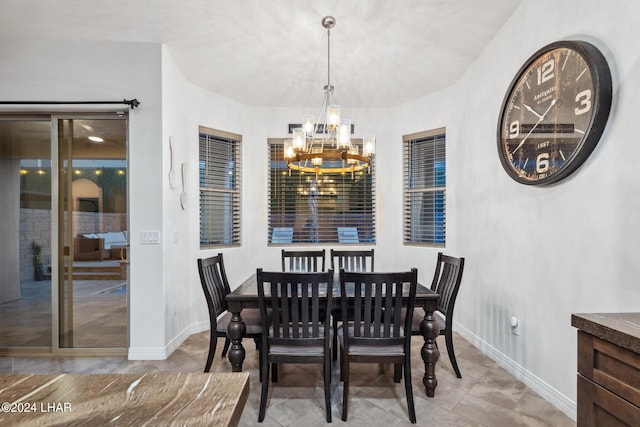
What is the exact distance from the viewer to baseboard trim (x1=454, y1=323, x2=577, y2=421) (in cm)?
201

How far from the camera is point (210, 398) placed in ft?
2.42

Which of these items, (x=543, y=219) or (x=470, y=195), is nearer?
(x=543, y=219)

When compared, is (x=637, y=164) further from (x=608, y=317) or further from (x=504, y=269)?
(x=504, y=269)

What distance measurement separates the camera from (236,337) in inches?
88.5

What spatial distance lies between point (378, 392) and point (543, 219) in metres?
1.74

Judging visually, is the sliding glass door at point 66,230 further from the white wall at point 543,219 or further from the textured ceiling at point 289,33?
the white wall at point 543,219

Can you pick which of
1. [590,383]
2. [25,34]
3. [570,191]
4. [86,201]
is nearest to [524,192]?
[570,191]

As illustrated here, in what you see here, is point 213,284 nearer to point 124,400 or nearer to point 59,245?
point 59,245

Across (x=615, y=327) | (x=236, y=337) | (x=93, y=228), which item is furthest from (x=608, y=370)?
(x=93, y=228)

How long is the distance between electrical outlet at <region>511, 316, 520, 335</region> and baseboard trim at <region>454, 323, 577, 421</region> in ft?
0.82

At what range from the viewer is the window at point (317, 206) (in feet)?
14.3

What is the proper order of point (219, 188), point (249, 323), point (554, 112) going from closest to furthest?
point (554, 112) < point (249, 323) < point (219, 188)

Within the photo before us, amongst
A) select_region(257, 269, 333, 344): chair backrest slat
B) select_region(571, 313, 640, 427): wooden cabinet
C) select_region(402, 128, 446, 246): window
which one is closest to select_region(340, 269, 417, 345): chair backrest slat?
select_region(257, 269, 333, 344): chair backrest slat

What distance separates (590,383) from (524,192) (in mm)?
1687
